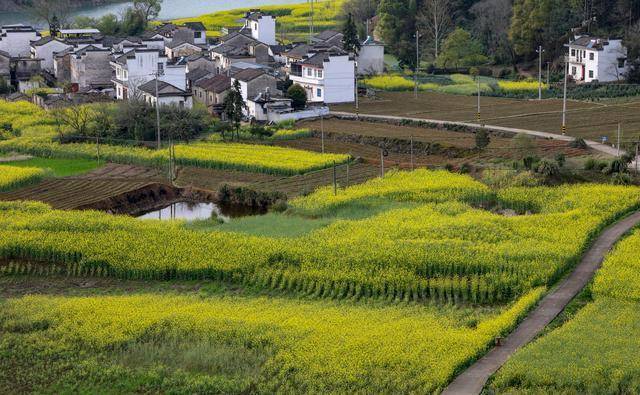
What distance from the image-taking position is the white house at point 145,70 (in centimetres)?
4447

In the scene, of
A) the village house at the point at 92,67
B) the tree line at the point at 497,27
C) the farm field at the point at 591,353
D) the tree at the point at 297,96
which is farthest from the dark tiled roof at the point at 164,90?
the farm field at the point at 591,353

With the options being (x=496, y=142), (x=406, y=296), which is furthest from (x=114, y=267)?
(x=496, y=142)

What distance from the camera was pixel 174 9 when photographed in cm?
9369

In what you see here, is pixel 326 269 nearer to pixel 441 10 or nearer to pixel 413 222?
pixel 413 222

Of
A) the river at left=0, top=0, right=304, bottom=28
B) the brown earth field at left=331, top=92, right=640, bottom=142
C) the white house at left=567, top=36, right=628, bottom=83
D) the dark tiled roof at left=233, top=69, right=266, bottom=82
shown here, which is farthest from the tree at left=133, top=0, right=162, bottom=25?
the white house at left=567, top=36, right=628, bottom=83

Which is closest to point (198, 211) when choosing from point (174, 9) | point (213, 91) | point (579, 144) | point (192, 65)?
point (579, 144)

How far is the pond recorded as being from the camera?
2955cm

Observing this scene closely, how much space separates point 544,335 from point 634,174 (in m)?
12.1

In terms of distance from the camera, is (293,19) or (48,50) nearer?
(48,50)

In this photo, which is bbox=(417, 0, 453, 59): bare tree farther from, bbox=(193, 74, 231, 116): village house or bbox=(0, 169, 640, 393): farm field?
bbox=(0, 169, 640, 393): farm field

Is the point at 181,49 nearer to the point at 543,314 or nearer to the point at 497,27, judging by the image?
the point at 497,27

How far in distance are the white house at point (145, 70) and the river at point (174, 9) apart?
3043cm

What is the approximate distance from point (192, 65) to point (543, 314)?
104ft

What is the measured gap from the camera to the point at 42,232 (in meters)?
25.6
